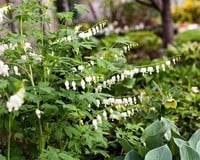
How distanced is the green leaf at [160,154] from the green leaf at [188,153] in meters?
0.08

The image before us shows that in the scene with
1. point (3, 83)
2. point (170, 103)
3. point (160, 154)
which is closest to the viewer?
point (3, 83)

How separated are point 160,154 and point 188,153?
0.15 metres

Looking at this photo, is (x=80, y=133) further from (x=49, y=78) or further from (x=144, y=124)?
(x=144, y=124)

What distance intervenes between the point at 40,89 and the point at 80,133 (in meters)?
0.37

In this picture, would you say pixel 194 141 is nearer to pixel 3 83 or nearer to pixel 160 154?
pixel 160 154

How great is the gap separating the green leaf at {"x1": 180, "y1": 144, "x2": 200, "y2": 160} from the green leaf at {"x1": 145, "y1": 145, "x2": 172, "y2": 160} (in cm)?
8

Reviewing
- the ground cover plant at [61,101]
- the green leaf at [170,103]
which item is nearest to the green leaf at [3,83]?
the ground cover plant at [61,101]

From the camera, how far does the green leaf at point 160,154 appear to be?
2.72 m

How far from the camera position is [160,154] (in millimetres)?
2732

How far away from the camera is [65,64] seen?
2805mm

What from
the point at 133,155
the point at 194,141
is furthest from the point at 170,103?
the point at 133,155

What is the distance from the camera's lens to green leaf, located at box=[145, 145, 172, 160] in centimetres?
272

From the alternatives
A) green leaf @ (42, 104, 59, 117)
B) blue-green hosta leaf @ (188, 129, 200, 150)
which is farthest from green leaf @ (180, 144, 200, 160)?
green leaf @ (42, 104, 59, 117)

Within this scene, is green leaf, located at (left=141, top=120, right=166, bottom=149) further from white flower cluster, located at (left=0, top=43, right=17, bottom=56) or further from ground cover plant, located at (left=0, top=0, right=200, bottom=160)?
white flower cluster, located at (left=0, top=43, right=17, bottom=56)
